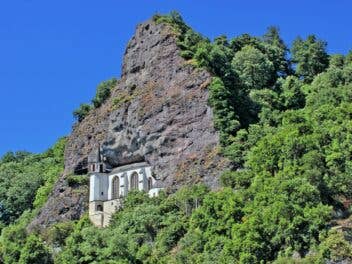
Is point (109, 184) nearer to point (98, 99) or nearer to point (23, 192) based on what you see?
point (98, 99)

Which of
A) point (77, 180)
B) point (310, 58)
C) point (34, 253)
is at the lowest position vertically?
point (34, 253)

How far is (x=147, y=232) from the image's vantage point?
250 ft

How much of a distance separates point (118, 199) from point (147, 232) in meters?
15.3

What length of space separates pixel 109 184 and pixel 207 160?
51.0ft

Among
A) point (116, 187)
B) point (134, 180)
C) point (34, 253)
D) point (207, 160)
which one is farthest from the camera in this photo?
point (116, 187)

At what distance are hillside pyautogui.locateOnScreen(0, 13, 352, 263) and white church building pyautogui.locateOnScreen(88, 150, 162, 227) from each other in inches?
48.5

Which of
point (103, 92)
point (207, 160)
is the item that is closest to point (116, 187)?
point (103, 92)

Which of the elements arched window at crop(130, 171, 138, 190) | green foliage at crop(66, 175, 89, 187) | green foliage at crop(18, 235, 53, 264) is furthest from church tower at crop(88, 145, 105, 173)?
green foliage at crop(18, 235, 53, 264)

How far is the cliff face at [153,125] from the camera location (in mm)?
84250

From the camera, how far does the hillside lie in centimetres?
6278

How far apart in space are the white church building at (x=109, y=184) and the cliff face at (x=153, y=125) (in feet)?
4.10

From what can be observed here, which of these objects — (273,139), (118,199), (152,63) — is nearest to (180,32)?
(152,63)

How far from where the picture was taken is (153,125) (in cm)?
8962

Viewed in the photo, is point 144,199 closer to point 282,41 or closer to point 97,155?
point 97,155
